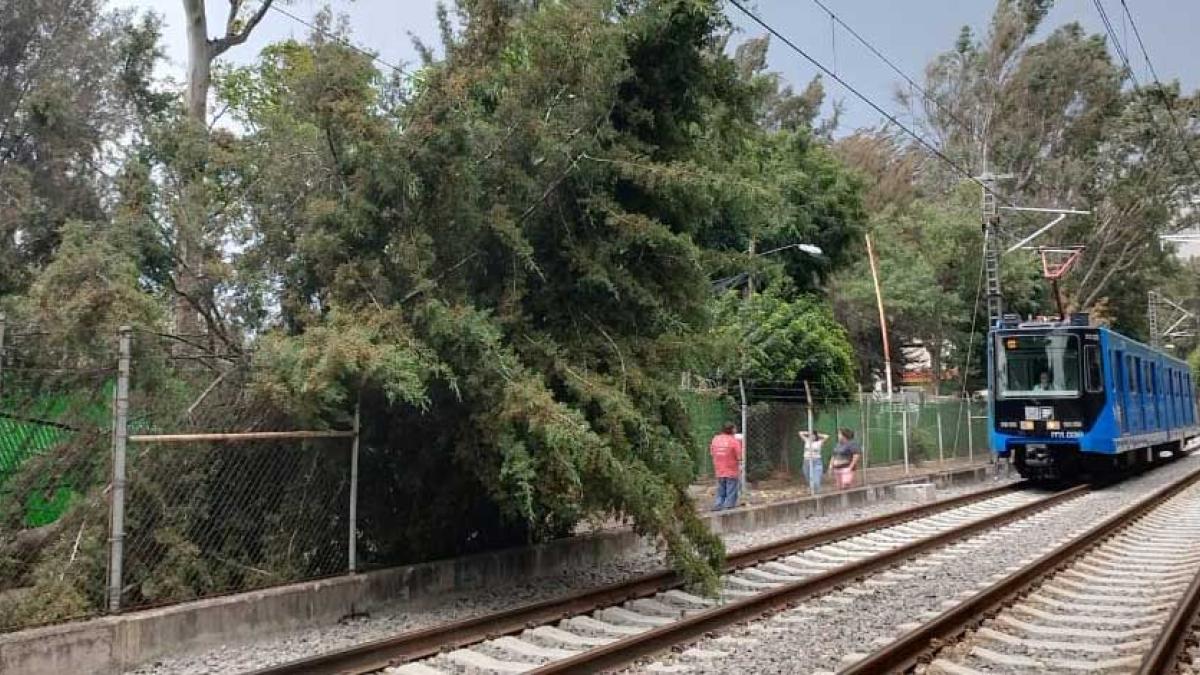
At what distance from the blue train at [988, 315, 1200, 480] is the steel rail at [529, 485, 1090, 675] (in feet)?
25.0

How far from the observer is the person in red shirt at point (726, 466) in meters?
16.4

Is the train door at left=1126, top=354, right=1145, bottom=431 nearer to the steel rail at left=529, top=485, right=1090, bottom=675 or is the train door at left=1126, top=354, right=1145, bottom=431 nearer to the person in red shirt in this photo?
the steel rail at left=529, top=485, right=1090, bottom=675

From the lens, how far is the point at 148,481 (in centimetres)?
847

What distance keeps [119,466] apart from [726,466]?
32.9 ft

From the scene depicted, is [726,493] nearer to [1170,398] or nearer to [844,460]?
[844,460]

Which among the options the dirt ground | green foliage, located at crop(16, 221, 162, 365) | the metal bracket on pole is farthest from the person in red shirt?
the metal bracket on pole

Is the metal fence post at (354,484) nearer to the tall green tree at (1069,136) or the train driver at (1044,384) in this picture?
the train driver at (1044,384)

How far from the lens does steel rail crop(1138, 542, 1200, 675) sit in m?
7.01

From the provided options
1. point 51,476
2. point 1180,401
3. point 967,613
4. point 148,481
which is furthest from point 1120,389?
point 51,476

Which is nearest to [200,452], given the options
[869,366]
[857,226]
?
[857,226]

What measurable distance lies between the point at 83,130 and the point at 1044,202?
3559cm

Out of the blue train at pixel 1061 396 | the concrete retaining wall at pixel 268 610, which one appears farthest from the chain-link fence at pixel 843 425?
the concrete retaining wall at pixel 268 610

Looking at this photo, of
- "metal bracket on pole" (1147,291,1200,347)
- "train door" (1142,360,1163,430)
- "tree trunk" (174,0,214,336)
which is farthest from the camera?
"metal bracket on pole" (1147,291,1200,347)

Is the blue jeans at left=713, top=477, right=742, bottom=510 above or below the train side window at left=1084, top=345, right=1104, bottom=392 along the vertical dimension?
below
